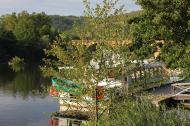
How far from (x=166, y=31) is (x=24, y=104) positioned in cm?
2777

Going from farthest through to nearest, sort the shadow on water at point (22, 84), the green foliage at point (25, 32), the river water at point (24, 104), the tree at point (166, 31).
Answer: the green foliage at point (25, 32) < the shadow on water at point (22, 84) < the river water at point (24, 104) < the tree at point (166, 31)

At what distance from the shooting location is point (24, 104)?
46781 mm

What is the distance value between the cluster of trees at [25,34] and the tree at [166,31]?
91.5 metres

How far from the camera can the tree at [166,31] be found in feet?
70.6

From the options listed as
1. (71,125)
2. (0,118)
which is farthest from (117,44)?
(0,118)

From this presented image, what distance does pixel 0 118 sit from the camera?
39.9 m

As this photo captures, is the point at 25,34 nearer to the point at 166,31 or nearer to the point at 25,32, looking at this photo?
the point at 25,32

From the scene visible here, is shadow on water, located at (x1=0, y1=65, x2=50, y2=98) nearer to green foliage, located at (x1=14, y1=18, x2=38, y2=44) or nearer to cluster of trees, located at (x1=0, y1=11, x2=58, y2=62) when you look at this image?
cluster of trees, located at (x1=0, y1=11, x2=58, y2=62)

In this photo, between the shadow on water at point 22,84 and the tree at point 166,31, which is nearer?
the tree at point 166,31

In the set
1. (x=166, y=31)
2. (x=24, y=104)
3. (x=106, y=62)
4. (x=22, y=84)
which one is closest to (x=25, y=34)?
(x=22, y=84)

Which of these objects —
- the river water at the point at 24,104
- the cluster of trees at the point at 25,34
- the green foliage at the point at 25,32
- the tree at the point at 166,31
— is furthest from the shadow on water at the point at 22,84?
the green foliage at the point at 25,32

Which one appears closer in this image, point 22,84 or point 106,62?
point 106,62

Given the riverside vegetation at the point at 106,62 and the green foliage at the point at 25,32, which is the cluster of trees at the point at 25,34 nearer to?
the green foliage at the point at 25,32

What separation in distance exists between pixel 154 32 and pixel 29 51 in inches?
3916
